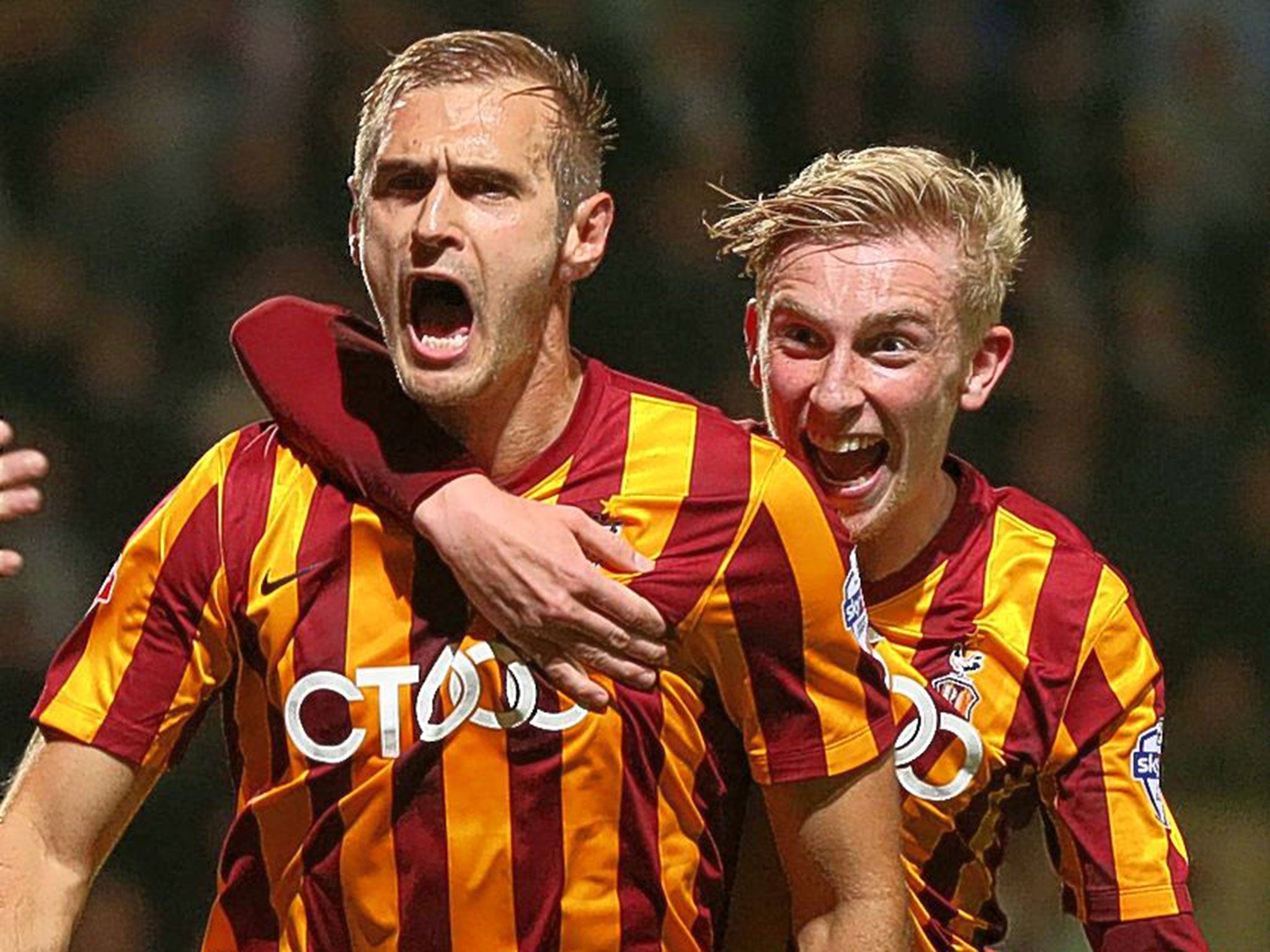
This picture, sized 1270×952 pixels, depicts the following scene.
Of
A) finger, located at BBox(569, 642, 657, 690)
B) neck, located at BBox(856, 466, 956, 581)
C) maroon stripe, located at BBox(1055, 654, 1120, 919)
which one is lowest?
maroon stripe, located at BBox(1055, 654, 1120, 919)

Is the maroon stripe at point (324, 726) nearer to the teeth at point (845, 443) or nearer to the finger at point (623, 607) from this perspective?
the finger at point (623, 607)

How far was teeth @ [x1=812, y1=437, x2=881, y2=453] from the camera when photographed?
2463mm

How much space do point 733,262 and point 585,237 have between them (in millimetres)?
2181

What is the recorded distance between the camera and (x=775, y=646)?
80.4 inches

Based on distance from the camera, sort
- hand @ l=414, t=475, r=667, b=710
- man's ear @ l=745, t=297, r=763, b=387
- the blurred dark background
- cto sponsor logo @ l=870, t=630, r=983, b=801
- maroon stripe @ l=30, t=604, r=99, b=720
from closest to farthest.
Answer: hand @ l=414, t=475, r=667, b=710 → maroon stripe @ l=30, t=604, r=99, b=720 → cto sponsor logo @ l=870, t=630, r=983, b=801 → man's ear @ l=745, t=297, r=763, b=387 → the blurred dark background

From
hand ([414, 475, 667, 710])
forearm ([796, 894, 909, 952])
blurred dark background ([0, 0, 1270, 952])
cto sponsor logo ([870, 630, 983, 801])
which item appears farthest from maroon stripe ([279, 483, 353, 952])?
blurred dark background ([0, 0, 1270, 952])

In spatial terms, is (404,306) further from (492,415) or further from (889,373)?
(889,373)

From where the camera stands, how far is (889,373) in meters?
2.44

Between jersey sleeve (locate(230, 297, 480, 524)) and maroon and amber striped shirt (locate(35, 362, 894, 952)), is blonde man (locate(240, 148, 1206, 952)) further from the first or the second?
maroon and amber striped shirt (locate(35, 362, 894, 952))

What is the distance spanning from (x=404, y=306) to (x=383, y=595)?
281 mm

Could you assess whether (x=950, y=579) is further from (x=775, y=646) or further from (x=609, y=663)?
(x=609, y=663)

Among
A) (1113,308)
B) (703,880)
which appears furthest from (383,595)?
(1113,308)

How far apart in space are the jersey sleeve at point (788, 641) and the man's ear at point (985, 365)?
0.56 m

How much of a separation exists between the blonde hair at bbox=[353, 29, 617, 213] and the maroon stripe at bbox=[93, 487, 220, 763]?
0.38 meters
